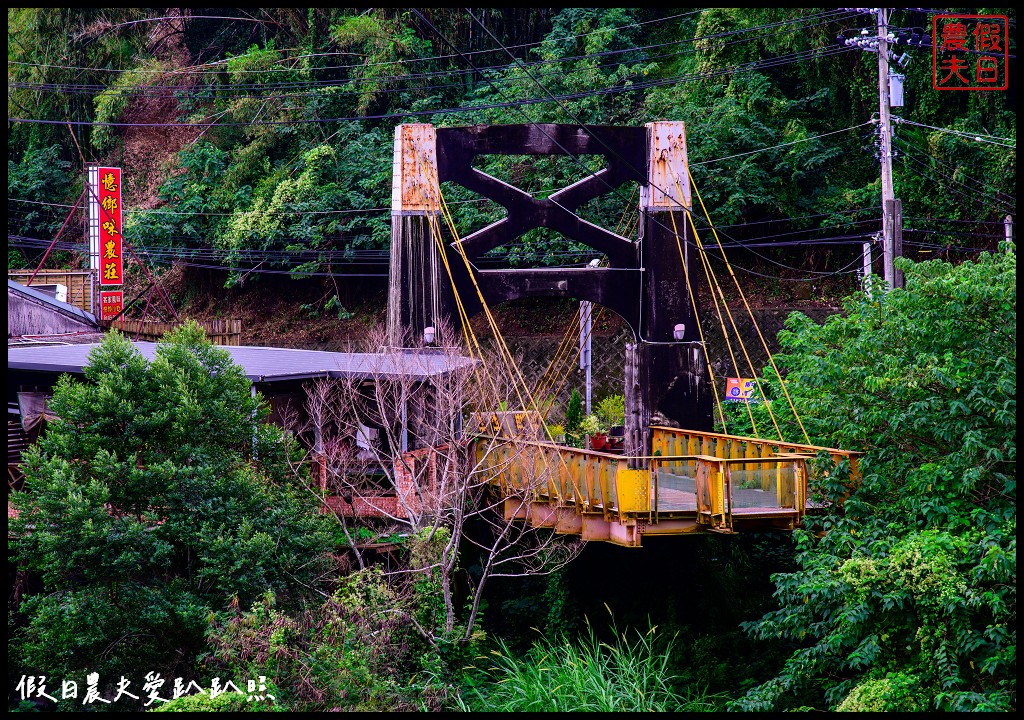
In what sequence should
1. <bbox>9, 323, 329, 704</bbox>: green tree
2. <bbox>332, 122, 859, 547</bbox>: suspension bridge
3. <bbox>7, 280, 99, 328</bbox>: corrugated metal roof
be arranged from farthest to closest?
<bbox>7, 280, 99, 328</bbox>: corrugated metal roof → <bbox>332, 122, 859, 547</bbox>: suspension bridge → <bbox>9, 323, 329, 704</bbox>: green tree

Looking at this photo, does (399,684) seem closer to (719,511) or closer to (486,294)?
(719,511)

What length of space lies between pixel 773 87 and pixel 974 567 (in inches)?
620

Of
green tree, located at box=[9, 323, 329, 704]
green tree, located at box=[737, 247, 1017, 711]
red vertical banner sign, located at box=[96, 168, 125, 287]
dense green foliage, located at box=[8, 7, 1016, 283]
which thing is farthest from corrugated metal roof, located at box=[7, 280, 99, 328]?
green tree, located at box=[737, 247, 1017, 711]

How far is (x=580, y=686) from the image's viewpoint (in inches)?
410

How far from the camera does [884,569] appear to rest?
903 cm

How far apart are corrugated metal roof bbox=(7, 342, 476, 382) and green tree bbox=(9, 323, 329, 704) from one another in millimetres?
1384

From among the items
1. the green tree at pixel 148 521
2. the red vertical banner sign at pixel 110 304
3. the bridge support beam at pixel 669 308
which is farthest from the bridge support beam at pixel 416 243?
the red vertical banner sign at pixel 110 304

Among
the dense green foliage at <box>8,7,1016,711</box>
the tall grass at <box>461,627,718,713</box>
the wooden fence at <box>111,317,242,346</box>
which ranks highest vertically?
the wooden fence at <box>111,317,242,346</box>

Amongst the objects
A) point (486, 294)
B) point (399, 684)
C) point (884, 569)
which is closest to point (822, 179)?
point (486, 294)

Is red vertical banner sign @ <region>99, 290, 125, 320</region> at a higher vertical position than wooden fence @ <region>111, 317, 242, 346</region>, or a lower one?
higher

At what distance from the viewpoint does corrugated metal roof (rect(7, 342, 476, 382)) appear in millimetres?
12234

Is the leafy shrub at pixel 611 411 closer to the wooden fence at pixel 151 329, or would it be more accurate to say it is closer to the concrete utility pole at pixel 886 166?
the concrete utility pole at pixel 886 166

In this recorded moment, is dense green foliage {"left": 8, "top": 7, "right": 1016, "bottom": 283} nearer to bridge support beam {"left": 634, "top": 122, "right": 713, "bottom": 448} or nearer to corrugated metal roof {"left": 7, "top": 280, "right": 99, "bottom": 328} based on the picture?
corrugated metal roof {"left": 7, "top": 280, "right": 99, "bottom": 328}

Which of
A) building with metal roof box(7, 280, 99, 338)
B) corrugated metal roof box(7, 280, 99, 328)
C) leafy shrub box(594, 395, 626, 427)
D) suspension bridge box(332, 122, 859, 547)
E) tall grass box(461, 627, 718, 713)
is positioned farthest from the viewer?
corrugated metal roof box(7, 280, 99, 328)
